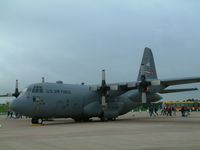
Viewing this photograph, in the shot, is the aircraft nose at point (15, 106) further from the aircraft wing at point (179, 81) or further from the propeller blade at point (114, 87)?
the aircraft wing at point (179, 81)

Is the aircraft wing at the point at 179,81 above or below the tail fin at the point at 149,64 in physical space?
below

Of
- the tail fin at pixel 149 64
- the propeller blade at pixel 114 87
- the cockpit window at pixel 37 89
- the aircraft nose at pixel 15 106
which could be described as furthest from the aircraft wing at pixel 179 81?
the aircraft nose at pixel 15 106

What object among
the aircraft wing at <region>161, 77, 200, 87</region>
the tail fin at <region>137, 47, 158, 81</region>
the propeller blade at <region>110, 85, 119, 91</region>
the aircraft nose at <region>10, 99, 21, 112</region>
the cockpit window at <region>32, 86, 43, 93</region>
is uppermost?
the tail fin at <region>137, 47, 158, 81</region>

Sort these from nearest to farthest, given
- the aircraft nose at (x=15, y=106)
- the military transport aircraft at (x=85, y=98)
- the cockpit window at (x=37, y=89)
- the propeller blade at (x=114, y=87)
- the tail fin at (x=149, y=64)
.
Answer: the aircraft nose at (x=15, y=106)
the military transport aircraft at (x=85, y=98)
the cockpit window at (x=37, y=89)
the propeller blade at (x=114, y=87)
the tail fin at (x=149, y=64)

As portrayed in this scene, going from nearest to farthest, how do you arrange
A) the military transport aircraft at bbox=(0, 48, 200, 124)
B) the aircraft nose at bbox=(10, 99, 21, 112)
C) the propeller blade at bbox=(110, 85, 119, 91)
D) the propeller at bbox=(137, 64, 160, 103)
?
the aircraft nose at bbox=(10, 99, 21, 112), the military transport aircraft at bbox=(0, 48, 200, 124), the propeller at bbox=(137, 64, 160, 103), the propeller blade at bbox=(110, 85, 119, 91)

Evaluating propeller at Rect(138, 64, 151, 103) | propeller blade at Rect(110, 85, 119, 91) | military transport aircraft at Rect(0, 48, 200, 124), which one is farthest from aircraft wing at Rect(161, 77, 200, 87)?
propeller blade at Rect(110, 85, 119, 91)

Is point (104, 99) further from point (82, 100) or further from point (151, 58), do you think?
point (151, 58)

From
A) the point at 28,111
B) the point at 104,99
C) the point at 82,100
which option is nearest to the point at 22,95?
the point at 28,111

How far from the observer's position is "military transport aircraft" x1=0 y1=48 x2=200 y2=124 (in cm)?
2973

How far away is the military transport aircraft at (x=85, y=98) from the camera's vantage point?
2973 cm

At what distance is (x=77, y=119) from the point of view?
35000mm

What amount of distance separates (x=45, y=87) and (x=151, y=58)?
595 inches

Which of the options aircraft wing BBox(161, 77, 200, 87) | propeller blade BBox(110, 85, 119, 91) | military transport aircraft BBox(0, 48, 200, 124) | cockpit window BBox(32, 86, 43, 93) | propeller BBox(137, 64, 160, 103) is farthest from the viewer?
propeller blade BBox(110, 85, 119, 91)

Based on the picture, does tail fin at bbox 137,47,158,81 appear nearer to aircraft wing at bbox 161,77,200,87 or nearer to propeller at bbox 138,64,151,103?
aircraft wing at bbox 161,77,200,87
